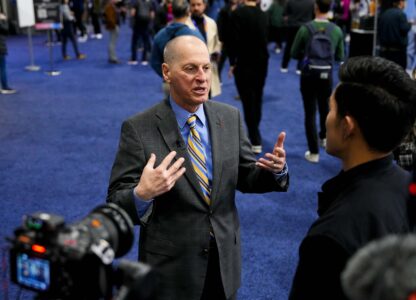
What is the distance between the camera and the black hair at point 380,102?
1.54 m

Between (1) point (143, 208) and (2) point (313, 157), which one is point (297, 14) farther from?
(1) point (143, 208)

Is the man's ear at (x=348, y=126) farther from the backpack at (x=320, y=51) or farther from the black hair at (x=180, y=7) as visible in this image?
the backpack at (x=320, y=51)

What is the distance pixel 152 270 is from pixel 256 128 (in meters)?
5.16

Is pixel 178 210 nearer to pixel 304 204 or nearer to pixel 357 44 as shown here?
pixel 304 204

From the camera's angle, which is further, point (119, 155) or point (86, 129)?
point (86, 129)

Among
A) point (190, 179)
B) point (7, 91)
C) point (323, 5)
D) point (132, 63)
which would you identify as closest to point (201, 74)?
point (190, 179)

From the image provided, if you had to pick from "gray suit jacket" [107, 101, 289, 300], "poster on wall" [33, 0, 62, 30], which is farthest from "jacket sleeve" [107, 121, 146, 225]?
"poster on wall" [33, 0, 62, 30]

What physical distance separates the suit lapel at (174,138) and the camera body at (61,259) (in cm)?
95

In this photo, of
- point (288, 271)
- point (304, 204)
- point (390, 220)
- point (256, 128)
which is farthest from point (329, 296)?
point (256, 128)

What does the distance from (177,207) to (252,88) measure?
4.09 m

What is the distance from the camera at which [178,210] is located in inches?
91.0

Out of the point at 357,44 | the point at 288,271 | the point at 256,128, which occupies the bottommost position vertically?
the point at 288,271

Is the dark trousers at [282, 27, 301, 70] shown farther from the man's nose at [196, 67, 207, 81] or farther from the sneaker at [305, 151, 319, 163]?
the man's nose at [196, 67, 207, 81]

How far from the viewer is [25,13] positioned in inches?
431
